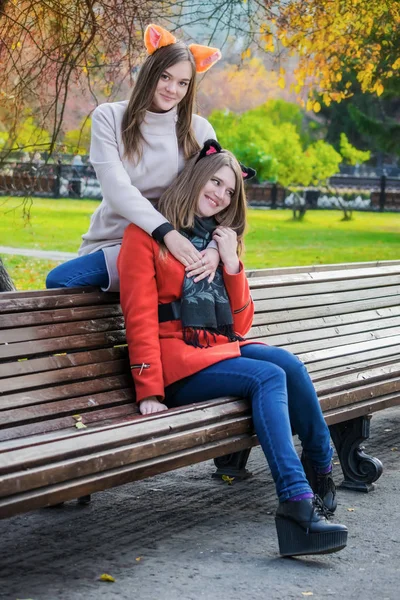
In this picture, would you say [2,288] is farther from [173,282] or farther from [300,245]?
[300,245]

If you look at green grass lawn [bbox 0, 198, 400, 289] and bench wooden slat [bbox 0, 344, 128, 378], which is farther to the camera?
green grass lawn [bbox 0, 198, 400, 289]

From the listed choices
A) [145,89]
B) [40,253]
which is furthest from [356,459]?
[40,253]

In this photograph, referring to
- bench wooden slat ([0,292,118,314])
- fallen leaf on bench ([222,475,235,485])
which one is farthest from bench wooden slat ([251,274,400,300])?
bench wooden slat ([0,292,118,314])

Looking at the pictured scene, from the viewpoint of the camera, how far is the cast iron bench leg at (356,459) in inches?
185

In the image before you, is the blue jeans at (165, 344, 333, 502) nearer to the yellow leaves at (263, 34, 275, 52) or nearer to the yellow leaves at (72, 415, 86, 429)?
the yellow leaves at (72, 415, 86, 429)

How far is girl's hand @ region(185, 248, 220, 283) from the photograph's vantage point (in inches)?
158

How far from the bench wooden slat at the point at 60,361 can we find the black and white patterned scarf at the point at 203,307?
0.35 m

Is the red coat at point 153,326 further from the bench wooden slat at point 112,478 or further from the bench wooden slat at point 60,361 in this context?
the bench wooden slat at point 112,478

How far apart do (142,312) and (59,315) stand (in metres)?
0.35

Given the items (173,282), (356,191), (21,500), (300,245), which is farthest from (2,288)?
(356,191)

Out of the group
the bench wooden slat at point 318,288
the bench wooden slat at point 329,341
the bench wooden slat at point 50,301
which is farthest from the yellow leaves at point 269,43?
the bench wooden slat at point 50,301

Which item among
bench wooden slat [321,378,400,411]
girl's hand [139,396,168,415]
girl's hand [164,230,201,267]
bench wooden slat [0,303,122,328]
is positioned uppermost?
girl's hand [164,230,201,267]

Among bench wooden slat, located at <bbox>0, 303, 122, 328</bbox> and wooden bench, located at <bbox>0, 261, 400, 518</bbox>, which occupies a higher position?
bench wooden slat, located at <bbox>0, 303, 122, 328</bbox>

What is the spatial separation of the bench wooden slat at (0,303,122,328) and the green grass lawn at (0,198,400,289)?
29.9 ft
